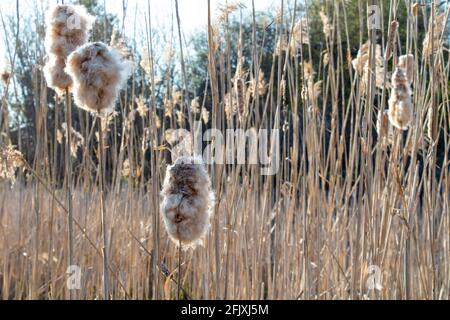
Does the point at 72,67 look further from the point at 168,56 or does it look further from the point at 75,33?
the point at 168,56

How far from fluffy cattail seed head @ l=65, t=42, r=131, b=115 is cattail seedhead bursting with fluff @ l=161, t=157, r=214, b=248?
0.57 ft

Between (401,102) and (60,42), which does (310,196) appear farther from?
(60,42)

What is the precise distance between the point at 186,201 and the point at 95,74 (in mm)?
266

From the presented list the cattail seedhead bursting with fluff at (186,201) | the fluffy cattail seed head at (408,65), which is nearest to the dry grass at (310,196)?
the fluffy cattail seed head at (408,65)

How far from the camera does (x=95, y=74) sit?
0.99 meters

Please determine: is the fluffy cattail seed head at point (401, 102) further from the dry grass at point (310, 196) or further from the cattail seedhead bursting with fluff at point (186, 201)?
the cattail seedhead bursting with fluff at point (186, 201)

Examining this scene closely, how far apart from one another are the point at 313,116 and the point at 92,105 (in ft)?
2.69

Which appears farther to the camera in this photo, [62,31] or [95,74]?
[62,31]

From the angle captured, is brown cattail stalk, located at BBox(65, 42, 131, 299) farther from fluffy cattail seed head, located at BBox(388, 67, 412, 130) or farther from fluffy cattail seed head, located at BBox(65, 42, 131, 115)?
fluffy cattail seed head, located at BBox(388, 67, 412, 130)

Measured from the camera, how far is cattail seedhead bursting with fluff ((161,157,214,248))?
38.5 inches

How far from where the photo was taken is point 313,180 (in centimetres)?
172

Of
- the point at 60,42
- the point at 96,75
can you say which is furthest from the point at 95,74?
the point at 60,42

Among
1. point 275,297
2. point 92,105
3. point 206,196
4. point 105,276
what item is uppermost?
point 92,105
